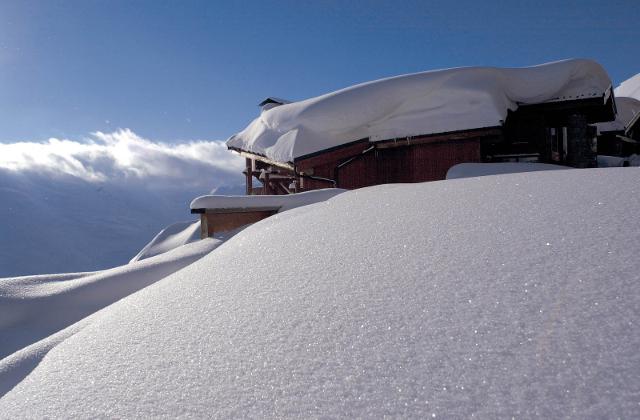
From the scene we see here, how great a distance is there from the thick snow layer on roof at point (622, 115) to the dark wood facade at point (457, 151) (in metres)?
11.0

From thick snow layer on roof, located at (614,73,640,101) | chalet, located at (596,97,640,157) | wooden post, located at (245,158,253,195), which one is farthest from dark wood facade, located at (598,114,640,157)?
thick snow layer on roof, located at (614,73,640,101)

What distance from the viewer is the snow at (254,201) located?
15.8 feet

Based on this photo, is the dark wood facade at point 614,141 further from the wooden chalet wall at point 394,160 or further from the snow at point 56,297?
the snow at point 56,297

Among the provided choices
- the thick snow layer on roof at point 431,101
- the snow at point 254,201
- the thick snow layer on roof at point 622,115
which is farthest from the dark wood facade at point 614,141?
the snow at point 254,201

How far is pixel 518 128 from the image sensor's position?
9398 millimetres

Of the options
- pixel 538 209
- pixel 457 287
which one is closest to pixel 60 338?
pixel 457 287

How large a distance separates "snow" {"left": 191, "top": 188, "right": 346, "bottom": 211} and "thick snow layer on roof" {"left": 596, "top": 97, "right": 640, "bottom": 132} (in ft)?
66.5

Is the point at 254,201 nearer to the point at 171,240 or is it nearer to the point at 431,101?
the point at 171,240

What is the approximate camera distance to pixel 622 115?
2088 centimetres

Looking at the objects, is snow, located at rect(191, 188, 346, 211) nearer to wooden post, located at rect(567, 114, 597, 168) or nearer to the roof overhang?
the roof overhang

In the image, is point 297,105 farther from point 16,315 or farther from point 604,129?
point 604,129

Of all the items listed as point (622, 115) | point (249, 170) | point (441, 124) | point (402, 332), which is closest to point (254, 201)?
point (402, 332)

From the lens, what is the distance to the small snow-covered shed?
8273mm

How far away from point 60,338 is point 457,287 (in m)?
2.20
